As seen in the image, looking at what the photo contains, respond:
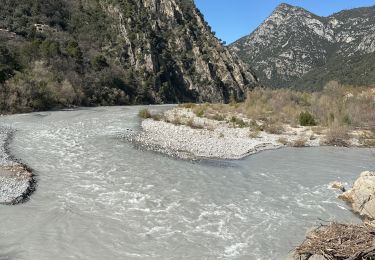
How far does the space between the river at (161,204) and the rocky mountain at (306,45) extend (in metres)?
104

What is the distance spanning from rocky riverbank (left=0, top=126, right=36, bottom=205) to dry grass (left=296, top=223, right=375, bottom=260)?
867 centimetres

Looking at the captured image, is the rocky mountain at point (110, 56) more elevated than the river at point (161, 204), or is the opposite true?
the rocky mountain at point (110, 56)

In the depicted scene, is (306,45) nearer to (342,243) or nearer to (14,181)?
(14,181)

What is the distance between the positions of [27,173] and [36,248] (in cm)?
596

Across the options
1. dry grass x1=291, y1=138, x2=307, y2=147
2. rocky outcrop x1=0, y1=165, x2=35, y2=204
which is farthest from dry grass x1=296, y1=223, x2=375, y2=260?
dry grass x1=291, y1=138, x2=307, y2=147

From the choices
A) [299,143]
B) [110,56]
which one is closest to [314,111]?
[299,143]

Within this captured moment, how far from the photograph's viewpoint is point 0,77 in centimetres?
3659

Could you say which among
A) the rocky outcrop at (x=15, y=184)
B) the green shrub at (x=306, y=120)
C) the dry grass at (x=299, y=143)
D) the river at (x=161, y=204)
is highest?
the green shrub at (x=306, y=120)

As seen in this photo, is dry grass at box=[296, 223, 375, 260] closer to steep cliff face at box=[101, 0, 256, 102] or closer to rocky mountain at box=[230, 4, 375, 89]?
steep cliff face at box=[101, 0, 256, 102]

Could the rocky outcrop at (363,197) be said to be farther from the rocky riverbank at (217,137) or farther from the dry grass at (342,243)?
the rocky riverbank at (217,137)

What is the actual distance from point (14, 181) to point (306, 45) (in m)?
151

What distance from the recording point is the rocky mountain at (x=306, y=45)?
129 m

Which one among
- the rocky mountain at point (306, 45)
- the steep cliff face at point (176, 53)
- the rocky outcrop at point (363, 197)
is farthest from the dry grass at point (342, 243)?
the rocky mountain at point (306, 45)

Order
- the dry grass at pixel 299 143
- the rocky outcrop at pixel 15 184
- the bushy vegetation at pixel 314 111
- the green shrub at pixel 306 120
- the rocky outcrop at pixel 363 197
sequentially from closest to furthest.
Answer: the rocky outcrop at pixel 15 184 < the rocky outcrop at pixel 363 197 < the dry grass at pixel 299 143 < the bushy vegetation at pixel 314 111 < the green shrub at pixel 306 120
